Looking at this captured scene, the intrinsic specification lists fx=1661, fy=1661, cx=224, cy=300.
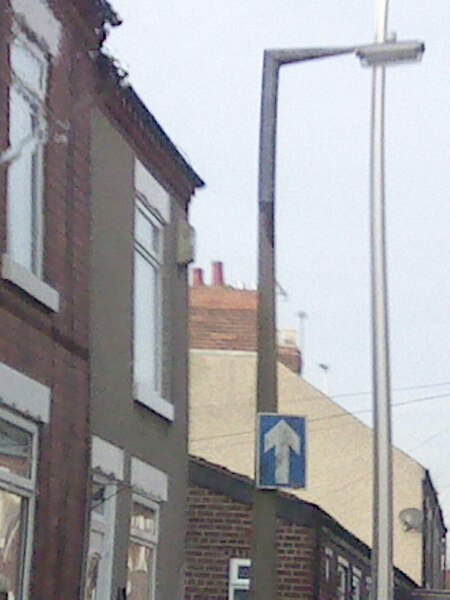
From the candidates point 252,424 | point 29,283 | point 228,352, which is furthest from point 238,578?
point 228,352

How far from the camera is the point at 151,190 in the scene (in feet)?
52.3

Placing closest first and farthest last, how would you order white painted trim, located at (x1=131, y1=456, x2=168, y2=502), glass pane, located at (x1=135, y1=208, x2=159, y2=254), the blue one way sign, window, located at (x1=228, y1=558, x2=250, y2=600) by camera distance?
the blue one way sign
white painted trim, located at (x1=131, y1=456, x2=168, y2=502)
glass pane, located at (x1=135, y1=208, x2=159, y2=254)
window, located at (x1=228, y1=558, x2=250, y2=600)

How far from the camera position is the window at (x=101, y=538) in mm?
13953

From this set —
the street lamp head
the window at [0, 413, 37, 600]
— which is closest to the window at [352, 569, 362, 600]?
the street lamp head

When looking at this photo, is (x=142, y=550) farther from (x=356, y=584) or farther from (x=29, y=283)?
(x=356, y=584)

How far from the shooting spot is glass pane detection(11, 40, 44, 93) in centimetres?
1238

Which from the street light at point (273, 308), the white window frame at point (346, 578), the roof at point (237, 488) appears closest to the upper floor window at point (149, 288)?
the street light at point (273, 308)

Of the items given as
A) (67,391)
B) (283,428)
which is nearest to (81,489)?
(67,391)

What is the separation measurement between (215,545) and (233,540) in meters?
0.25

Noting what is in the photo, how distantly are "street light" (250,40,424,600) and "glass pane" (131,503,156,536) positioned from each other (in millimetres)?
2160

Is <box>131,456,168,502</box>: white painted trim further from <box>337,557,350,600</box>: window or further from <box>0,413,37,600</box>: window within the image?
<box>337,557,350,600</box>: window

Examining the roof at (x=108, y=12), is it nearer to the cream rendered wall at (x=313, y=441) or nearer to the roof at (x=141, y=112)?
the roof at (x=141, y=112)

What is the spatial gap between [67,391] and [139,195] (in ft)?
10.3

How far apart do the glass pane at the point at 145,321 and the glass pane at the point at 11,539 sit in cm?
326
